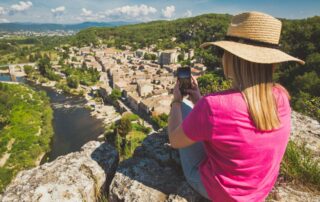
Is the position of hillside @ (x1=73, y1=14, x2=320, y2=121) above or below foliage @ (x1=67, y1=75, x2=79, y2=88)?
above

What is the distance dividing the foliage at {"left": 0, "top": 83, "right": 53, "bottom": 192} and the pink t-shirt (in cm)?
1288

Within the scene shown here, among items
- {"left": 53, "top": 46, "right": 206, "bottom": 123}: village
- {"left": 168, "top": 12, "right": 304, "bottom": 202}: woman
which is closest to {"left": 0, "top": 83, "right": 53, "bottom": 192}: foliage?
{"left": 53, "top": 46, "right": 206, "bottom": 123}: village

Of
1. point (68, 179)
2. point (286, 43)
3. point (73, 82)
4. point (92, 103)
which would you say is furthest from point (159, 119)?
point (73, 82)

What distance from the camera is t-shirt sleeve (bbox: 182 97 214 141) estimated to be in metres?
1.39

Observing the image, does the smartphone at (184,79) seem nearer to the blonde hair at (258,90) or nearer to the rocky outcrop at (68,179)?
the blonde hair at (258,90)

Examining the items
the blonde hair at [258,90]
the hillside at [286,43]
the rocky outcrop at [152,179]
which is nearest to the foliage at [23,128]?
the rocky outcrop at [152,179]

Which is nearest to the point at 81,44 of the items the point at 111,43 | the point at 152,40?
the point at 111,43

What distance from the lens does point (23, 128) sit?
75.4 feet

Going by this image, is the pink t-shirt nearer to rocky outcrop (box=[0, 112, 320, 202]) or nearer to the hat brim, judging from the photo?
the hat brim

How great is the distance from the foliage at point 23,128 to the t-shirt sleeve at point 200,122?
42.5 ft

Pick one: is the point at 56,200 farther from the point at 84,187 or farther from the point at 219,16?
the point at 219,16

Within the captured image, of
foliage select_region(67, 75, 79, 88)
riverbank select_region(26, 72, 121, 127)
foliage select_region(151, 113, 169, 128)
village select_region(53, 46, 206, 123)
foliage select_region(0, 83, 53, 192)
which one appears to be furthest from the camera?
foliage select_region(67, 75, 79, 88)

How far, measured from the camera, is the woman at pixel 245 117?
1.38 m

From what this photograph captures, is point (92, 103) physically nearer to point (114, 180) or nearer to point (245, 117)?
point (114, 180)
